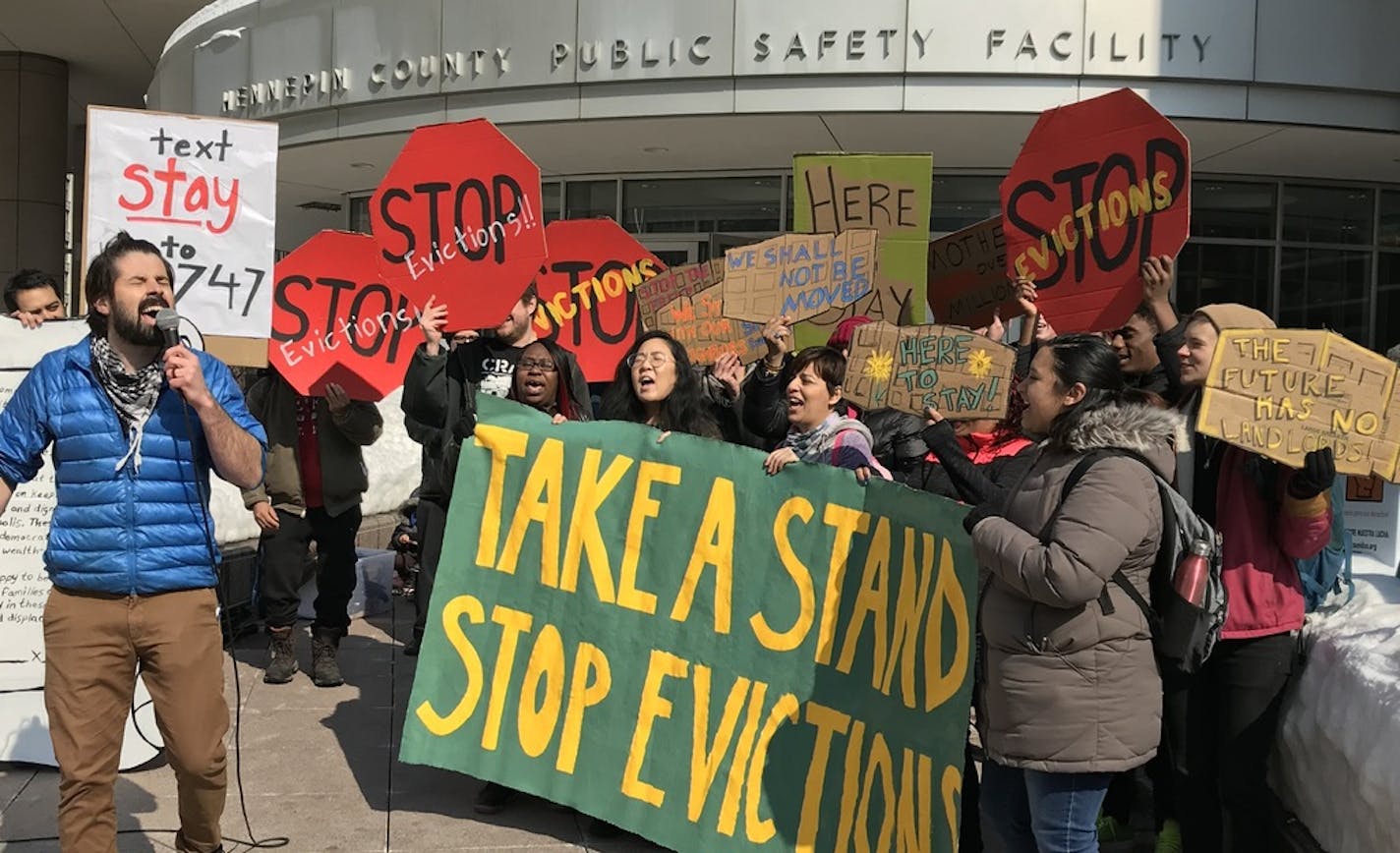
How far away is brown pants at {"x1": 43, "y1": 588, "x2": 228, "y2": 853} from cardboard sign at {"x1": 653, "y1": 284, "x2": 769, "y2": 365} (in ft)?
8.79

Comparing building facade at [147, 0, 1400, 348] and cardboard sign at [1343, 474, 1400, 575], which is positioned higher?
building facade at [147, 0, 1400, 348]

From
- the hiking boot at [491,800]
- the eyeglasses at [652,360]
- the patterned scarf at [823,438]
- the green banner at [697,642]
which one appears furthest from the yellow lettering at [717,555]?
the hiking boot at [491,800]

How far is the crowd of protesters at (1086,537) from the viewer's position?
3.28 metres

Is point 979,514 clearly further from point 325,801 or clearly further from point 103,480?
point 325,801

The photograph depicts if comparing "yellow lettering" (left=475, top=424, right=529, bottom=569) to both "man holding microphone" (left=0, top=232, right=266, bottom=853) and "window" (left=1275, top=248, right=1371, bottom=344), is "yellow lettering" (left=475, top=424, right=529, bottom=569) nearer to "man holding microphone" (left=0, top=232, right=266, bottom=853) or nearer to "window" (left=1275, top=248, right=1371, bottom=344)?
"man holding microphone" (left=0, top=232, right=266, bottom=853)

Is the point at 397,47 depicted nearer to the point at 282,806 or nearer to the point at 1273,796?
the point at 282,806

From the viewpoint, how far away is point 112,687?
3832mm

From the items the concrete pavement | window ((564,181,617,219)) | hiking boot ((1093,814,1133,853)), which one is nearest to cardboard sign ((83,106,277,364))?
the concrete pavement

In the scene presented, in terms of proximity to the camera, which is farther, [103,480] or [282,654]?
[282,654]

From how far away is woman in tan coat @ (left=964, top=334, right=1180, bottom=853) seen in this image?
3.20 metres

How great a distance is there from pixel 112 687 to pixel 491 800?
1.54 metres

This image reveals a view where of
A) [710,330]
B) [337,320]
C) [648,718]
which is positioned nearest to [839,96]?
[710,330]

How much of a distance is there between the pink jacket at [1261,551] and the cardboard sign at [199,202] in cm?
361

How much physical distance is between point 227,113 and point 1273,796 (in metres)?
13.3
